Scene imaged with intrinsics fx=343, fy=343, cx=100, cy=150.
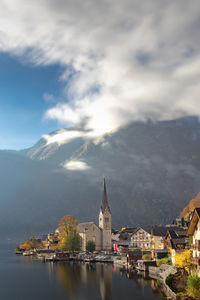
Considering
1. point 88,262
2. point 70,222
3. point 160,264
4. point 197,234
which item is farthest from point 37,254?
point 197,234

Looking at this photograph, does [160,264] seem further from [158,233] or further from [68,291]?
[158,233]

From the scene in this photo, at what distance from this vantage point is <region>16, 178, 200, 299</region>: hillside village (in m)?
56.0

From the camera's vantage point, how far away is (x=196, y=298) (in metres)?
40.5

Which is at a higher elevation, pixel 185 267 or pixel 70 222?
pixel 70 222

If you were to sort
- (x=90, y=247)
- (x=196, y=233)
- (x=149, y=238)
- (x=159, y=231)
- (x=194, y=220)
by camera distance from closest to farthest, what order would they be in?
(x=194, y=220)
(x=196, y=233)
(x=159, y=231)
(x=149, y=238)
(x=90, y=247)

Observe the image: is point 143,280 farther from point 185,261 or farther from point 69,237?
point 69,237

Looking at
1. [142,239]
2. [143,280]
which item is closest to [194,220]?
[143,280]

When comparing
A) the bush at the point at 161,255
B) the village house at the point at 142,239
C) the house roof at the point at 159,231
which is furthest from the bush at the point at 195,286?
the village house at the point at 142,239

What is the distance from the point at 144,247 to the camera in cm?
13388

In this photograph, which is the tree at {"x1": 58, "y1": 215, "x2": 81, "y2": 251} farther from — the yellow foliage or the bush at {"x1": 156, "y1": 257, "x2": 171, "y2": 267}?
the yellow foliage

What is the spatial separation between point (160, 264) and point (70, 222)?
66.6 m

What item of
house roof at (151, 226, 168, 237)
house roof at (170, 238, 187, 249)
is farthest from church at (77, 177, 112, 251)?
house roof at (170, 238, 187, 249)

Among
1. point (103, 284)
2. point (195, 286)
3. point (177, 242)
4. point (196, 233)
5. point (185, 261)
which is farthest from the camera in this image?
point (177, 242)

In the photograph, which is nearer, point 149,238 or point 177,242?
point 177,242
